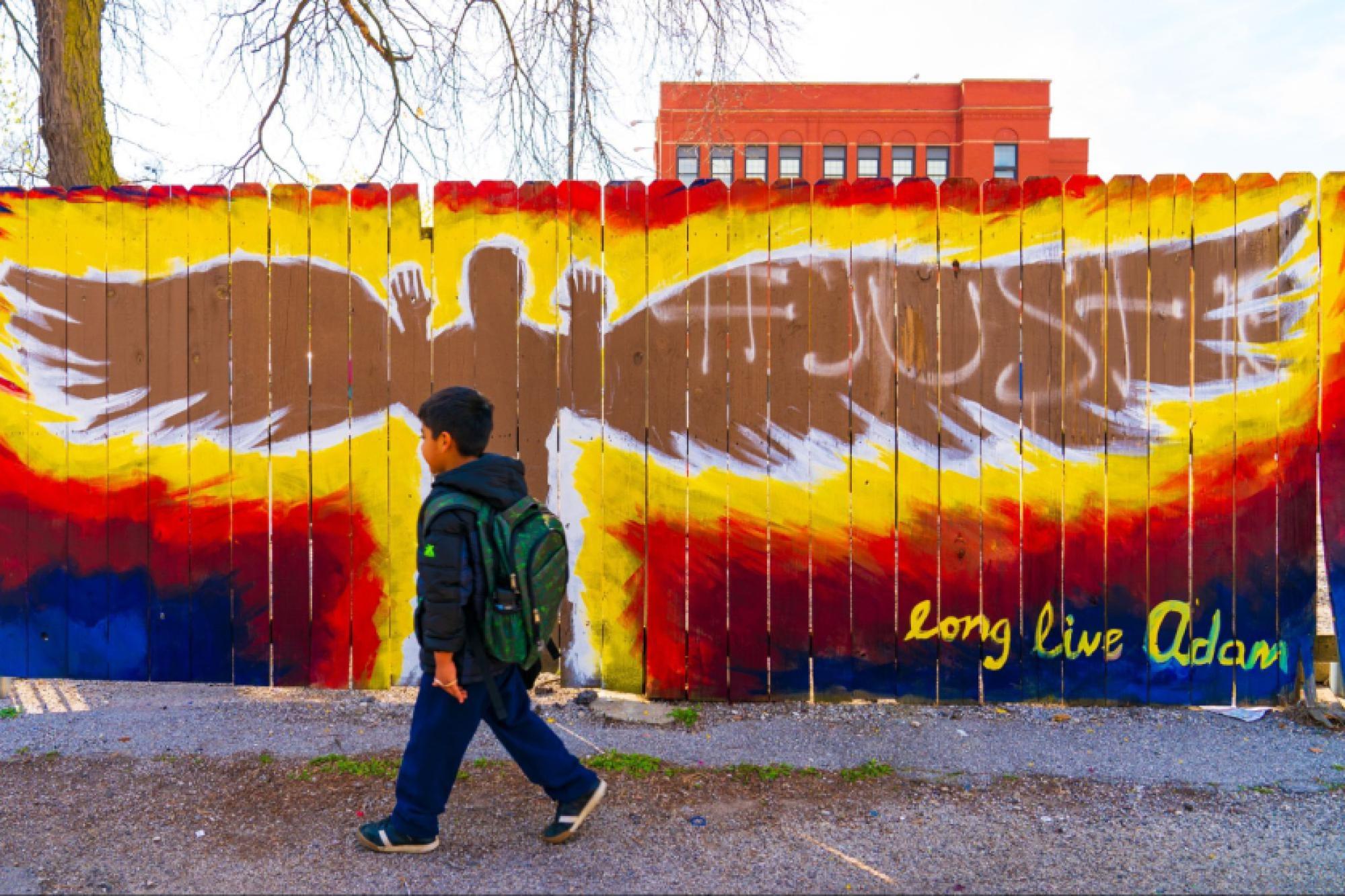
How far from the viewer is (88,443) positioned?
4246 millimetres

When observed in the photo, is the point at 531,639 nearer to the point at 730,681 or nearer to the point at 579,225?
the point at 730,681

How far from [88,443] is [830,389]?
3273mm

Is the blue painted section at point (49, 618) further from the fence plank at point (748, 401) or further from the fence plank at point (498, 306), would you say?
the fence plank at point (748, 401)

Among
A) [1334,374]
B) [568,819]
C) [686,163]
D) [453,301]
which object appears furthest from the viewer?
[686,163]

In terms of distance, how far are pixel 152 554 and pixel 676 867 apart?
2.82m

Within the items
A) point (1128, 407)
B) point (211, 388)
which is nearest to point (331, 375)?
point (211, 388)

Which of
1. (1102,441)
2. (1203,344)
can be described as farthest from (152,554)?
(1203,344)

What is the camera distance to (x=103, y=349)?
4.23 meters

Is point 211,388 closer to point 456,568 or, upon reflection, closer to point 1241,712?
point 456,568

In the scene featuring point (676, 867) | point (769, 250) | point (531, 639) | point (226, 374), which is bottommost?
point (676, 867)

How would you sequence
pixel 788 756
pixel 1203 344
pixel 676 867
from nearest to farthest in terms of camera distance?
pixel 676 867 → pixel 788 756 → pixel 1203 344

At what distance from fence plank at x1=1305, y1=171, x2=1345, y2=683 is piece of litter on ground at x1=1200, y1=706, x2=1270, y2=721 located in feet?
1.48

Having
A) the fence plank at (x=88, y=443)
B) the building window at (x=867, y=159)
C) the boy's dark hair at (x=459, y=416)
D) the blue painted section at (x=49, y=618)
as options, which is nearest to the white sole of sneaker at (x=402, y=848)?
the boy's dark hair at (x=459, y=416)

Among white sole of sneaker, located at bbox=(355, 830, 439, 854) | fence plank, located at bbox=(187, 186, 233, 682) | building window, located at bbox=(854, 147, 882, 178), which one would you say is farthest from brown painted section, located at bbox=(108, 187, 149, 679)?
building window, located at bbox=(854, 147, 882, 178)
